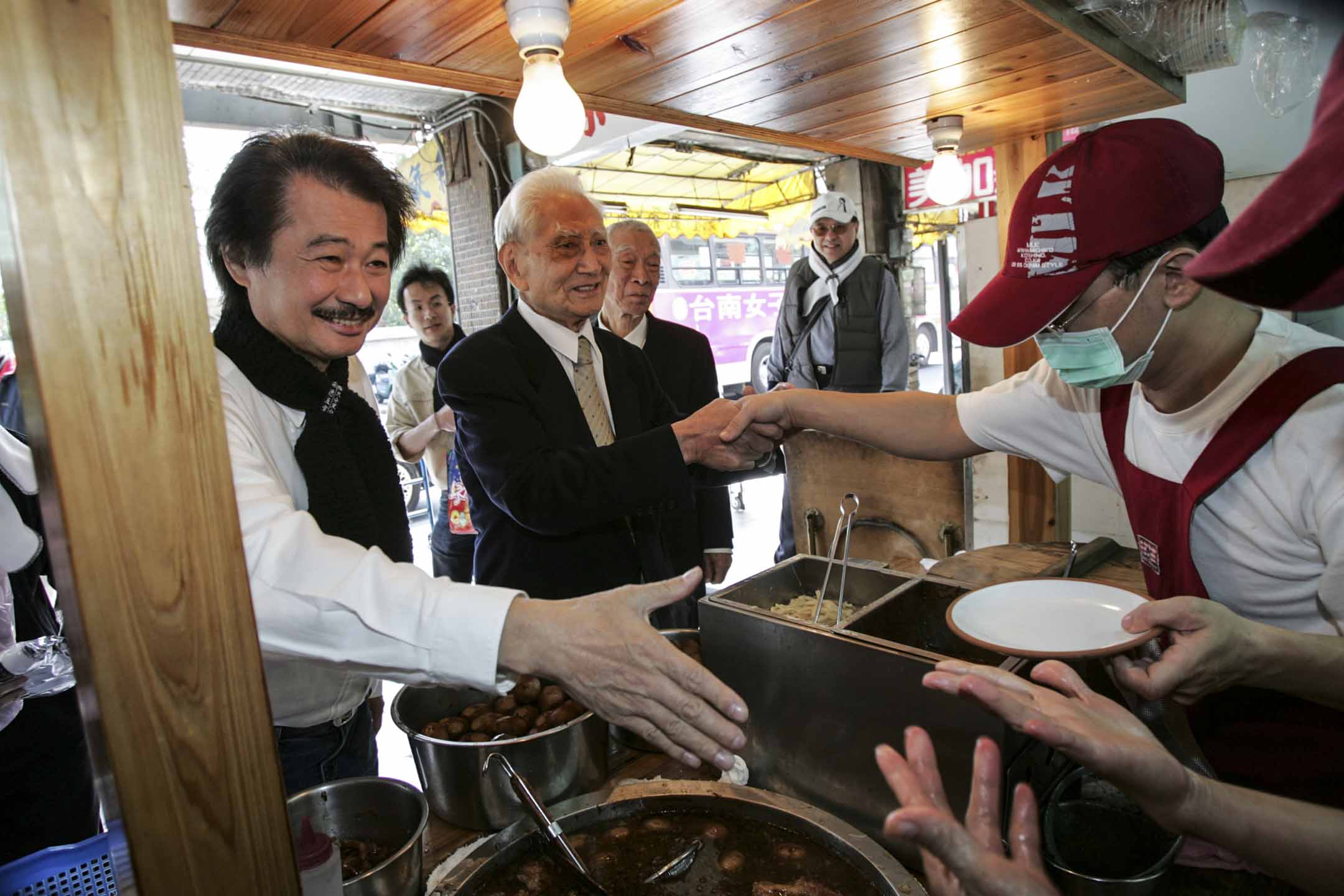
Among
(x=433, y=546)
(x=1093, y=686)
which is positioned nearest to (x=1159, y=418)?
(x=1093, y=686)

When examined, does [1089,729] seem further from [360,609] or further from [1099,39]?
[1099,39]

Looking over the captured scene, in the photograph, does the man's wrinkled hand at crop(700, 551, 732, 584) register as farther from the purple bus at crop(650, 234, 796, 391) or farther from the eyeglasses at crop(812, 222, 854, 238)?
the purple bus at crop(650, 234, 796, 391)

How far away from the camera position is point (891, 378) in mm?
4848

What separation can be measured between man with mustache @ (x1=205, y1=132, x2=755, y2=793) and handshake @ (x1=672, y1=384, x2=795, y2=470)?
29 mm

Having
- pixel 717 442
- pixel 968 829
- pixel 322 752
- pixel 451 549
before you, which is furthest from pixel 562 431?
pixel 451 549

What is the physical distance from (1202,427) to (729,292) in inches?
431

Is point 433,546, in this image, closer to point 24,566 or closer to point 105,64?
point 24,566

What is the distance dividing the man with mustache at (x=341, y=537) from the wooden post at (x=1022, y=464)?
76.3 inches

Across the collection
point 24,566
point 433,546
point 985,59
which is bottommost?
point 433,546

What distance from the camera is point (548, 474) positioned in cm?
200

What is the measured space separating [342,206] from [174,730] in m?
1.19

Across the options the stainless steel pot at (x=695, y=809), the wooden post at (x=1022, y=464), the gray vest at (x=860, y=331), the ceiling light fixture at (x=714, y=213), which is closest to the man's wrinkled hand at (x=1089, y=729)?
the stainless steel pot at (x=695, y=809)

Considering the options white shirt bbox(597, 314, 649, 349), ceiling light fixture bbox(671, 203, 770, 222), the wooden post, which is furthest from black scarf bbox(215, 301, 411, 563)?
ceiling light fixture bbox(671, 203, 770, 222)

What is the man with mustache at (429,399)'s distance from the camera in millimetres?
3873
